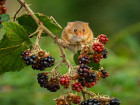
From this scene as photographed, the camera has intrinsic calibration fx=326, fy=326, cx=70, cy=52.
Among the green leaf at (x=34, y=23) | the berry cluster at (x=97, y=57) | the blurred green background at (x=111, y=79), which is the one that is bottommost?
the berry cluster at (x=97, y=57)

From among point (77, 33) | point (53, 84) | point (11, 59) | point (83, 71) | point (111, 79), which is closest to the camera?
point (83, 71)

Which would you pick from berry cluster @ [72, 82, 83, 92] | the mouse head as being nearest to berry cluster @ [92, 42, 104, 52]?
berry cluster @ [72, 82, 83, 92]

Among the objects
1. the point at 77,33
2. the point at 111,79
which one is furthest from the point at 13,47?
the point at 111,79

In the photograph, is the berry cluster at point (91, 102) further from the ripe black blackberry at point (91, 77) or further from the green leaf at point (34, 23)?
the green leaf at point (34, 23)

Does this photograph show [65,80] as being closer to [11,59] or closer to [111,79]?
[11,59]

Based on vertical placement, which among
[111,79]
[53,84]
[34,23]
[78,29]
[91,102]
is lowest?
[91,102]

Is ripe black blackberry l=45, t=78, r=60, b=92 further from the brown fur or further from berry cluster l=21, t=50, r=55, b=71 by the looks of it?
the brown fur

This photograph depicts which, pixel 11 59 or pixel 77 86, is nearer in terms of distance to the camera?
pixel 77 86

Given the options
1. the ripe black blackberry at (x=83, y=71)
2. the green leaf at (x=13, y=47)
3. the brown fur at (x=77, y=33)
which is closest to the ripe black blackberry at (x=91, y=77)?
the ripe black blackberry at (x=83, y=71)
